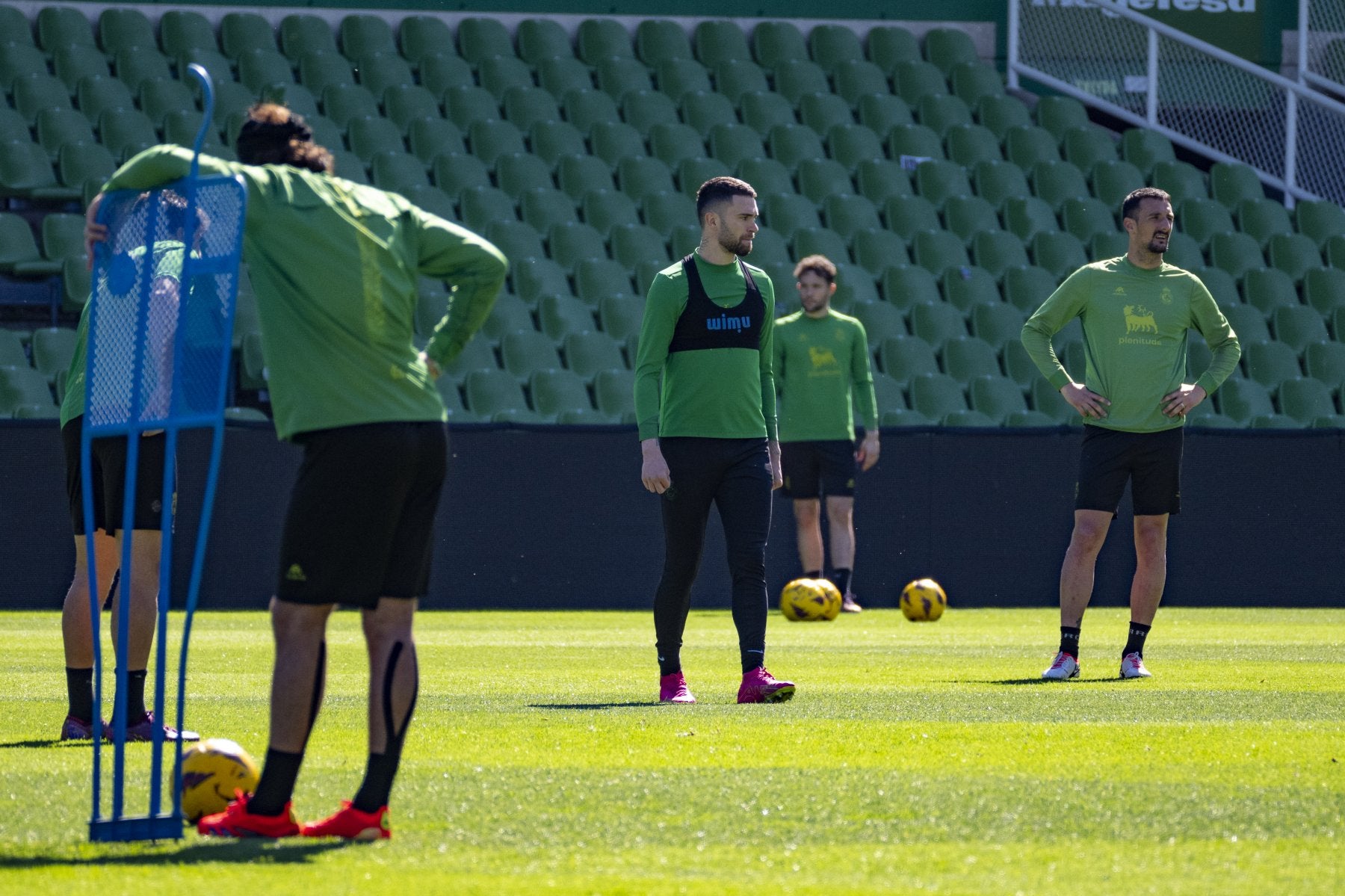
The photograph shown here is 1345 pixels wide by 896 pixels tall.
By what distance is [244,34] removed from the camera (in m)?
21.1

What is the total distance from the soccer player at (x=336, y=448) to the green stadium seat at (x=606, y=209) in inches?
592

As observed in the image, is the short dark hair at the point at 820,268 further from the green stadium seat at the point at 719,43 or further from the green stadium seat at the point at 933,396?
the green stadium seat at the point at 719,43

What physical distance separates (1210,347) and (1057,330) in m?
0.73

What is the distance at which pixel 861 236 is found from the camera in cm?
2031

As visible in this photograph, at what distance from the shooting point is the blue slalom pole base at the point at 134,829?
177 inches

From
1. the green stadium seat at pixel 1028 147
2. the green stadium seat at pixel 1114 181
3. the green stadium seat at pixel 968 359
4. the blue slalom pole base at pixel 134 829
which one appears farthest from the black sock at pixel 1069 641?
the green stadium seat at pixel 1028 147

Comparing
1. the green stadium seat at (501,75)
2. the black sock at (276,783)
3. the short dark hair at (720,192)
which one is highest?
the green stadium seat at (501,75)

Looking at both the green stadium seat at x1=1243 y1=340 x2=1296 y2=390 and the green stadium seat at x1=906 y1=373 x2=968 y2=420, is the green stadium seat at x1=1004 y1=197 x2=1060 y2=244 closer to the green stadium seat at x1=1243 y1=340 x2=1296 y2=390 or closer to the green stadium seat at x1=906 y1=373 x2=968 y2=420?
the green stadium seat at x1=1243 y1=340 x2=1296 y2=390

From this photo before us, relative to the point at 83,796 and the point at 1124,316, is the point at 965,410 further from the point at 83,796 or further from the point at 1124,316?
the point at 83,796

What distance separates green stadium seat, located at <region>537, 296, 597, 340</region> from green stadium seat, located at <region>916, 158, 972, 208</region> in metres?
4.98

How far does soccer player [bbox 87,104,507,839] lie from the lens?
456 cm

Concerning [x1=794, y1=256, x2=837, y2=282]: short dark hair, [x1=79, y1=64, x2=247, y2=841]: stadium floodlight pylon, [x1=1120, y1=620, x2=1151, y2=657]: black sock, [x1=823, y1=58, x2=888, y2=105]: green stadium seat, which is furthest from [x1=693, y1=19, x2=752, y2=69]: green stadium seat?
[x1=79, y1=64, x2=247, y2=841]: stadium floodlight pylon

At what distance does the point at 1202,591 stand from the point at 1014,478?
1939 millimetres

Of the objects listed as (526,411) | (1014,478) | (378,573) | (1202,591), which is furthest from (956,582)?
(378,573)
